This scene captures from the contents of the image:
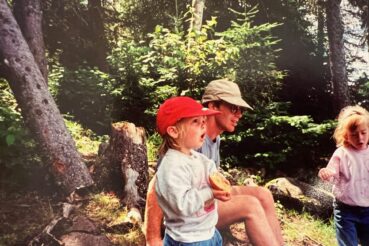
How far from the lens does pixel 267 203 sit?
2.87 metres

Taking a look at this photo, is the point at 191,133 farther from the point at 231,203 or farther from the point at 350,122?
the point at 350,122

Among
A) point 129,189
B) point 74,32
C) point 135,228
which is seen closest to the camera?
point 135,228

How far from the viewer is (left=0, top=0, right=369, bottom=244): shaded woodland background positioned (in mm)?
4762

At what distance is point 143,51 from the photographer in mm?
7160

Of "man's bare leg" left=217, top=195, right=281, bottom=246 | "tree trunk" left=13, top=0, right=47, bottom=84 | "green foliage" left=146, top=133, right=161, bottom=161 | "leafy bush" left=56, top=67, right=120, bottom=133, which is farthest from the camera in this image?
"leafy bush" left=56, top=67, right=120, bottom=133

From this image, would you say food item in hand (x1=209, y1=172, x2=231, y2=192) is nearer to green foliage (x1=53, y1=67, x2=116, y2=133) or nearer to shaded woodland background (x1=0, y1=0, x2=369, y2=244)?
shaded woodland background (x1=0, y1=0, x2=369, y2=244)

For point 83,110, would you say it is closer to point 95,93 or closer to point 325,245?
point 95,93

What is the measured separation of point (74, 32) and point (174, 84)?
10.8 ft

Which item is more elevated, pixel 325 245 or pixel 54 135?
pixel 54 135

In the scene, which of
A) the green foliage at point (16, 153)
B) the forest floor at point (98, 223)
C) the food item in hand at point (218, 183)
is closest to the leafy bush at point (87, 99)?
the green foliage at point (16, 153)

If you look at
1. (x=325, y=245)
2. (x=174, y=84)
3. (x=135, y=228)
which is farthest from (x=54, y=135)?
(x=325, y=245)

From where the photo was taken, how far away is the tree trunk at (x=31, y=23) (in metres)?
5.88

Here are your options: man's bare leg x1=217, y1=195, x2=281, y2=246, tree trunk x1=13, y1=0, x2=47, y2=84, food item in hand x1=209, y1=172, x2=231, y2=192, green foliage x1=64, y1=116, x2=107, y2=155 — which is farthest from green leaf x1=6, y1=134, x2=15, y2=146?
food item in hand x1=209, y1=172, x2=231, y2=192

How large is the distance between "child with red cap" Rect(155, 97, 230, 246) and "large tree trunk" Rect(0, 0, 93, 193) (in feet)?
10.4
